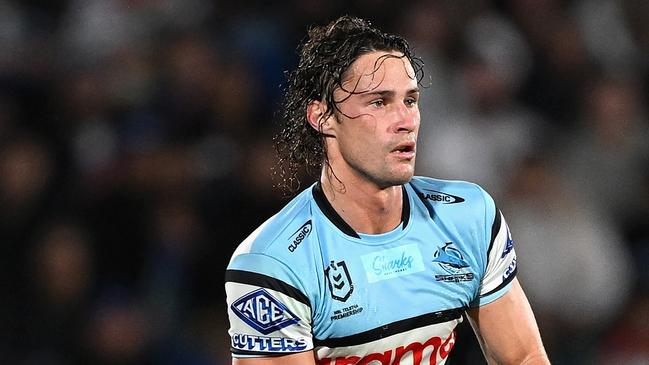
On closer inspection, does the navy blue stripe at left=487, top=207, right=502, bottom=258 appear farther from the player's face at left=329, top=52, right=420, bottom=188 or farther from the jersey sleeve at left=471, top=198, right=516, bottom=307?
the player's face at left=329, top=52, right=420, bottom=188

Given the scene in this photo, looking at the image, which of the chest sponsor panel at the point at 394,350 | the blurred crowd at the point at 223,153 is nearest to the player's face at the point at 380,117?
the chest sponsor panel at the point at 394,350

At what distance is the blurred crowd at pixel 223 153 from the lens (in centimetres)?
627

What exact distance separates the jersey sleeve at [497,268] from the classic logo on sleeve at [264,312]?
0.73 meters

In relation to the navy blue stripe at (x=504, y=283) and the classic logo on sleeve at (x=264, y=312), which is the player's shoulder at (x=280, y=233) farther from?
the navy blue stripe at (x=504, y=283)

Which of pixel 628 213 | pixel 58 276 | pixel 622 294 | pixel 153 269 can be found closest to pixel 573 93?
pixel 628 213

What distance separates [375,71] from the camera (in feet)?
12.3

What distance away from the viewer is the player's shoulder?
146 inches

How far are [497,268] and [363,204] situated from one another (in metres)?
0.55

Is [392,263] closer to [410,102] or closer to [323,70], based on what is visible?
[410,102]

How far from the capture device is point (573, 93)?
24.4ft

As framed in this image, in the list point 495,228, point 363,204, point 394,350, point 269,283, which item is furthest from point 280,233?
point 495,228

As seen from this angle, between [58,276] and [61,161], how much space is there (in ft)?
2.56

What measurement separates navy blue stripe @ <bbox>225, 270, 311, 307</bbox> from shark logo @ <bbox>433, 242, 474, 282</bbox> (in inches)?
20.3

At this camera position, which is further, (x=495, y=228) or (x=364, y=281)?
(x=495, y=228)
